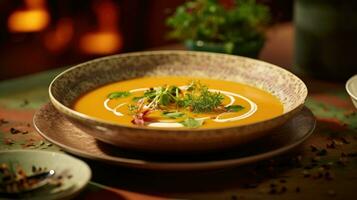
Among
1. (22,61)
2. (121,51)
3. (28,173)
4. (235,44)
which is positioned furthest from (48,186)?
(121,51)

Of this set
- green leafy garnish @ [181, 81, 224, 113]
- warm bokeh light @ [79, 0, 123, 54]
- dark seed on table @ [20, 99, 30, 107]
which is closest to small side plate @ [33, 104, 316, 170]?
green leafy garnish @ [181, 81, 224, 113]

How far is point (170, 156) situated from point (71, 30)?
97.4 inches

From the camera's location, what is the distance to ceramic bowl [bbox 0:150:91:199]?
108 cm

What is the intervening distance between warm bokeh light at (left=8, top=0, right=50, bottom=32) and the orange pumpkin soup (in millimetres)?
1878

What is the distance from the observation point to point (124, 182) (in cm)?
123

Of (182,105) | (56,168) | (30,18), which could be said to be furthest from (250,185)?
(30,18)

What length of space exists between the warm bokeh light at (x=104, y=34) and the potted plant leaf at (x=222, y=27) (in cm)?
176

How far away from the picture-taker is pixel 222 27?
195cm

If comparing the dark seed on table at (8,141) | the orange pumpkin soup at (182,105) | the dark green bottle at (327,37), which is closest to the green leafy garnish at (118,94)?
the orange pumpkin soup at (182,105)

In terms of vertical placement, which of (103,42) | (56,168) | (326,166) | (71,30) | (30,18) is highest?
(56,168)

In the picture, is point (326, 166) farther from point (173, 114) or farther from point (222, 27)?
point (222, 27)

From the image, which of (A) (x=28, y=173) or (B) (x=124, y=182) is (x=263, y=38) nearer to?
(B) (x=124, y=182)

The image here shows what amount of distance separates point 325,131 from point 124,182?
0.58 meters

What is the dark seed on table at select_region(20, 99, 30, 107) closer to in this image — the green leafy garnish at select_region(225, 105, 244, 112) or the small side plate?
the small side plate
